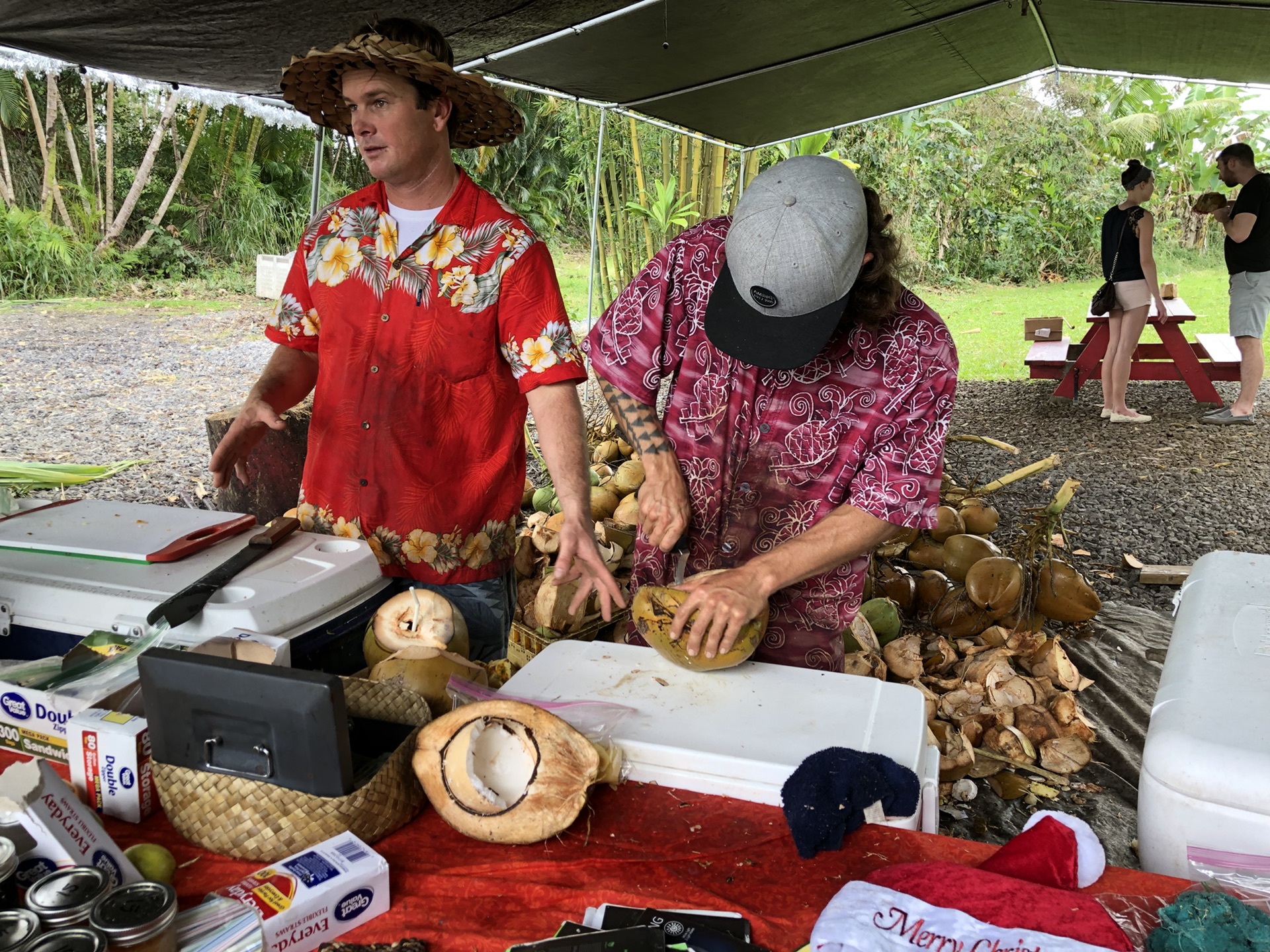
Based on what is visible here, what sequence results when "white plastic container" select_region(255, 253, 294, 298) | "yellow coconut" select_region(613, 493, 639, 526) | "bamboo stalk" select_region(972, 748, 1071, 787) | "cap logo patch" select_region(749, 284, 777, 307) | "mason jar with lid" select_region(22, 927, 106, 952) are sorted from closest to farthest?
1. "mason jar with lid" select_region(22, 927, 106, 952)
2. "cap logo patch" select_region(749, 284, 777, 307)
3. "bamboo stalk" select_region(972, 748, 1071, 787)
4. "yellow coconut" select_region(613, 493, 639, 526)
5. "white plastic container" select_region(255, 253, 294, 298)

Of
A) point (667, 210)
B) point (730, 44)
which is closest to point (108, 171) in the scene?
point (667, 210)

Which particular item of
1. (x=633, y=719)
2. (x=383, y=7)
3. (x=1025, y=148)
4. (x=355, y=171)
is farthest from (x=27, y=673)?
(x=1025, y=148)

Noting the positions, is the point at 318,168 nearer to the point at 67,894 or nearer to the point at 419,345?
the point at 419,345

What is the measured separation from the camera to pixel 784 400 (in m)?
1.89

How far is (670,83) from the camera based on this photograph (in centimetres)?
560

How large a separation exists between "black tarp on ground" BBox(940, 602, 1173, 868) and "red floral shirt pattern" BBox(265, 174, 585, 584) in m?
1.53

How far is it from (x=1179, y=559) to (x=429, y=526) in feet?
13.5

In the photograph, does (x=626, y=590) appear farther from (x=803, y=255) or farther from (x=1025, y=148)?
(x=1025, y=148)

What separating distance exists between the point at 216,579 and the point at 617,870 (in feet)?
2.58

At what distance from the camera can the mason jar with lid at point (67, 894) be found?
0.84 m

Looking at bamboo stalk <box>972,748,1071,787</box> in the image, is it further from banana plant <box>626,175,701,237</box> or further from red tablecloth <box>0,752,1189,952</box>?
banana plant <box>626,175,701,237</box>

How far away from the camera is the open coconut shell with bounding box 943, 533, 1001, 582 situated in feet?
12.1

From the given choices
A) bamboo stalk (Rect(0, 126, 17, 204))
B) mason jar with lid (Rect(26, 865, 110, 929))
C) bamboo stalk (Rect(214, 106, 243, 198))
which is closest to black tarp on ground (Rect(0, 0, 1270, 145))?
mason jar with lid (Rect(26, 865, 110, 929))

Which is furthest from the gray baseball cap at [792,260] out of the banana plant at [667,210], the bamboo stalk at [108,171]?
the bamboo stalk at [108,171]
